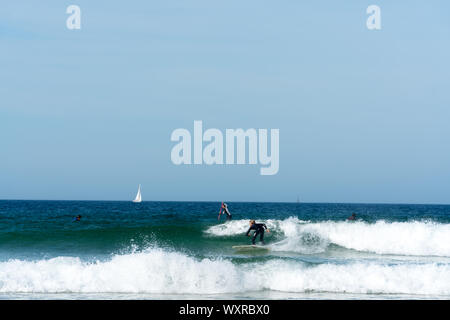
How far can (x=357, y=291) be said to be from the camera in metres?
16.9

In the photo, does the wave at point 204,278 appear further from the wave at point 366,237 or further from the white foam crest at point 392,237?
the white foam crest at point 392,237

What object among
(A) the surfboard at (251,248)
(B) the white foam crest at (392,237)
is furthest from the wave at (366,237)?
(A) the surfboard at (251,248)

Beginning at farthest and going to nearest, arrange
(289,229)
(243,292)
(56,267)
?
(289,229) → (56,267) → (243,292)

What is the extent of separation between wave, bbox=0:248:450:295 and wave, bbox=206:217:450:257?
819 cm

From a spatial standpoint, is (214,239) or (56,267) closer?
(56,267)

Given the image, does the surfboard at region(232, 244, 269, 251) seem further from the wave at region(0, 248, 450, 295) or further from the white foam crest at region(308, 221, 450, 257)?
the wave at region(0, 248, 450, 295)

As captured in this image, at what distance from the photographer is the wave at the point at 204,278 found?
1697cm

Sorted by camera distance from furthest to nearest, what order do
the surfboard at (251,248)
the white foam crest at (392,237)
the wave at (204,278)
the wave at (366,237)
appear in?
the white foam crest at (392,237), the wave at (366,237), the surfboard at (251,248), the wave at (204,278)

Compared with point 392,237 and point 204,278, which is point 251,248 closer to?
point 204,278

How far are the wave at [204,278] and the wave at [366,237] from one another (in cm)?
819
